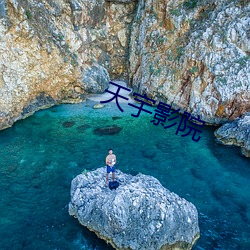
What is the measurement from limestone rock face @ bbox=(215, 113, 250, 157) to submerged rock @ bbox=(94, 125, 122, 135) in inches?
409

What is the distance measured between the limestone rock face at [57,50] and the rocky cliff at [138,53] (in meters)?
0.11

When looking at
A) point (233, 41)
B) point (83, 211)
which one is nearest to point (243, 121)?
point (233, 41)

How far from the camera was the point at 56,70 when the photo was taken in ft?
102

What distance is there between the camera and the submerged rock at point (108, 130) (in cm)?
2503

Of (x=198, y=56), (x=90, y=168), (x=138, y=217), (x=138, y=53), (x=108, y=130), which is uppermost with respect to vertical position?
(x=198, y=56)

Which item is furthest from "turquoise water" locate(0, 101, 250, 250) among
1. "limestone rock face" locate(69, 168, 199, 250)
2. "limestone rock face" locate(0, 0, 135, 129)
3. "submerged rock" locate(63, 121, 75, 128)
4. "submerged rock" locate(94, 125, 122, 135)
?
"limestone rock face" locate(0, 0, 135, 129)

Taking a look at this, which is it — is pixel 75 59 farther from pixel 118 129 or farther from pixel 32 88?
pixel 118 129

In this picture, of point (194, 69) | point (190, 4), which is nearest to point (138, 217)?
point (194, 69)

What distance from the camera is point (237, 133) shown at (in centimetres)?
2345

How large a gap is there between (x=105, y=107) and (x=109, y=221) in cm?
2031

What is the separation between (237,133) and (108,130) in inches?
510

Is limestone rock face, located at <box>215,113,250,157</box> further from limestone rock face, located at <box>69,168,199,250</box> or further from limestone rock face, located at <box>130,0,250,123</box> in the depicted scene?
limestone rock face, located at <box>69,168,199,250</box>

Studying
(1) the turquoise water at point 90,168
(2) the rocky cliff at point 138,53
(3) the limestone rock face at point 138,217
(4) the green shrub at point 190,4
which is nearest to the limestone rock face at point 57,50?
(2) the rocky cliff at point 138,53

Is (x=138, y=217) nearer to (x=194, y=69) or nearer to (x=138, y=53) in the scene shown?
(x=194, y=69)
